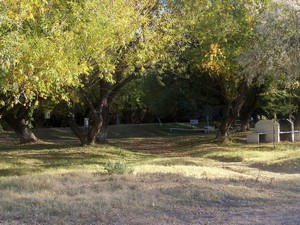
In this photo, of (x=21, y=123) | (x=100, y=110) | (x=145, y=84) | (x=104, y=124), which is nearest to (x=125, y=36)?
(x=100, y=110)

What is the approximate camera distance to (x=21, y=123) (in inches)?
1000

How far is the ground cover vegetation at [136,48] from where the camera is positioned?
34.7ft

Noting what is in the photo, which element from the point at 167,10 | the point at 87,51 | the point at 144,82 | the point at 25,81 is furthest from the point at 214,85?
the point at 25,81

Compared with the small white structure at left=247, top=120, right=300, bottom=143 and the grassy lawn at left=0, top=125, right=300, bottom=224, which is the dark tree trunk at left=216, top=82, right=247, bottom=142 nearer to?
the small white structure at left=247, top=120, right=300, bottom=143

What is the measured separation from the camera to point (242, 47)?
1967 cm

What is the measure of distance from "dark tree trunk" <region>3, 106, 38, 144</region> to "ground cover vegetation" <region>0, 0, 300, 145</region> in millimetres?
57

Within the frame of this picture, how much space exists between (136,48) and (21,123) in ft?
39.3

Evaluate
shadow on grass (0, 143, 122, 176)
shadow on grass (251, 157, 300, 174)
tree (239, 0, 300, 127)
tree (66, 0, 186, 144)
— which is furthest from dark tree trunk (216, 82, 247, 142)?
shadow on grass (251, 157, 300, 174)

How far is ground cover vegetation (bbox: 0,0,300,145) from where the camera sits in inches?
416

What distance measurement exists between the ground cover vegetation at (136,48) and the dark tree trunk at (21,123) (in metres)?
0.06

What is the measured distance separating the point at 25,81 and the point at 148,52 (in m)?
6.21

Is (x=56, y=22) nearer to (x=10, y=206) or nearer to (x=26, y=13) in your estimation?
(x=26, y=13)

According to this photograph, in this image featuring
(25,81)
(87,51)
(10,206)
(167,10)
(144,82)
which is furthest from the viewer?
(144,82)

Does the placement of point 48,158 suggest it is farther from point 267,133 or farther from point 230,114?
point 267,133
